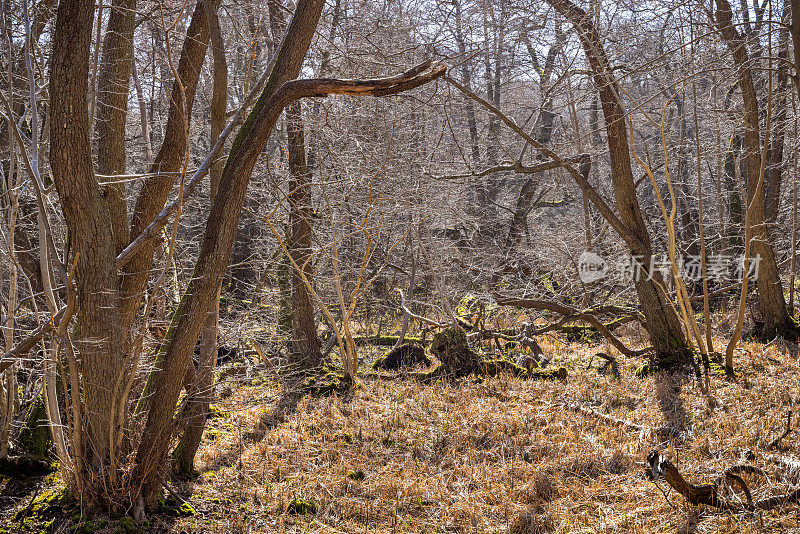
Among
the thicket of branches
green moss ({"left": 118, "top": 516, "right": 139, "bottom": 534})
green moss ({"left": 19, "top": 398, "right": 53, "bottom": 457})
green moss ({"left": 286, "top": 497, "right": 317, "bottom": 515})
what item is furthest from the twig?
green moss ({"left": 19, "top": 398, "right": 53, "bottom": 457})

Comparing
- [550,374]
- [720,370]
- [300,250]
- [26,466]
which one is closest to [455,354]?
[550,374]

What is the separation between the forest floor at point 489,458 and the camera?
439 cm

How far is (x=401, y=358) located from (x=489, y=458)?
13.7 ft

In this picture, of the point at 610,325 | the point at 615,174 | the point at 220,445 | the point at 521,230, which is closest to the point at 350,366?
the point at 220,445

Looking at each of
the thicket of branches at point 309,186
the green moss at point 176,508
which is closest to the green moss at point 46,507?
the thicket of branches at point 309,186

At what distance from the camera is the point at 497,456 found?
5.68 metres

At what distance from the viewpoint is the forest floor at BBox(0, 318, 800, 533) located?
4.39 m

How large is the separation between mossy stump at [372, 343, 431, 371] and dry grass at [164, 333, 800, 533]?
1.49m

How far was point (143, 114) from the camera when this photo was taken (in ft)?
24.2

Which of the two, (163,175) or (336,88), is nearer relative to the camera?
(336,88)

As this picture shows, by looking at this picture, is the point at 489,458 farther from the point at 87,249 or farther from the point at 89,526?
the point at 87,249

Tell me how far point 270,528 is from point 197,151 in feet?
28.9

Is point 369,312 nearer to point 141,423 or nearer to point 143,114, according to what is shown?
point 143,114

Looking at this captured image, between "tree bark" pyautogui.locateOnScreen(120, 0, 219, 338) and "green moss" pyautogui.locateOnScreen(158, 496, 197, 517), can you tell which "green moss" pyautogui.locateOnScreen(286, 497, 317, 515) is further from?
"tree bark" pyautogui.locateOnScreen(120, 0, 219, 338)
